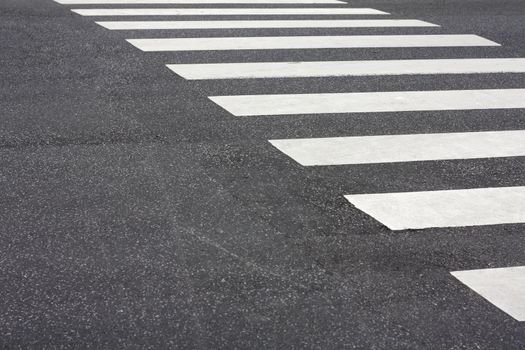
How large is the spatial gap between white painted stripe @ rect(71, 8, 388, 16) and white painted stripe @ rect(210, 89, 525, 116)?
334 cm

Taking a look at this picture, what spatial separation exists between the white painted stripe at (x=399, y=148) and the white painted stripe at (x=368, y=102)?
0.63 meters

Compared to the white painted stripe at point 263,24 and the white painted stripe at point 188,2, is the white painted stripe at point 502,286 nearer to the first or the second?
the white painted stripe at point 263,24

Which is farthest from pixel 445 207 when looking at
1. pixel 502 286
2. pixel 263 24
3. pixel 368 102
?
pixel 263 24

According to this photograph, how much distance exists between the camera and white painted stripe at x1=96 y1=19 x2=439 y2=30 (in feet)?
28.5

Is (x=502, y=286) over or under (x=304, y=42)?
under

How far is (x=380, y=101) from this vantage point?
6516 millimetres

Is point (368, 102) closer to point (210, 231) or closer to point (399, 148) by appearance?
point (399, 148)

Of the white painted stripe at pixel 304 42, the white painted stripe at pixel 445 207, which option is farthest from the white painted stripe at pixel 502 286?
the white painted stripe at pixel 304 42

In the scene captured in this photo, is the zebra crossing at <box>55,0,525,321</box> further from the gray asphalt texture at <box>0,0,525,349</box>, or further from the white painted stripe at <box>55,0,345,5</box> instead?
the gray asphalt texture at <box>0,0,525,349</box>

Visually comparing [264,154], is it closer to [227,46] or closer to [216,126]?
[216,126]

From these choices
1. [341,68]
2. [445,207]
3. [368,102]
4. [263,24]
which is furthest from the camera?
[263,24]

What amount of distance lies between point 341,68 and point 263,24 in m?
1.92

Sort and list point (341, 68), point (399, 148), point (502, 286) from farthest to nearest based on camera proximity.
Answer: point (341, 68) → point (399, 148) → point (502, 286)

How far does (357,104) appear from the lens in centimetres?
641
